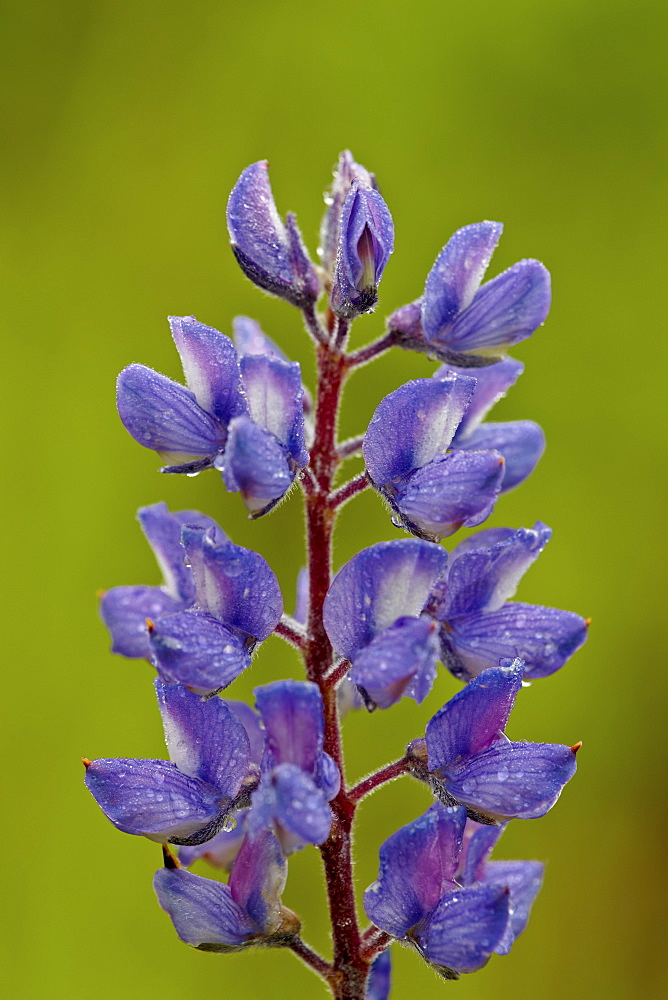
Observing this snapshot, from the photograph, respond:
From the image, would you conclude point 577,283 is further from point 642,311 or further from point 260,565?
point 260,565

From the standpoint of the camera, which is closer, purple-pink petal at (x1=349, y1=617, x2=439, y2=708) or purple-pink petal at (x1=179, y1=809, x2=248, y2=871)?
purple-pink petal at (x1=349, y1=617, x2=439, y2=708)

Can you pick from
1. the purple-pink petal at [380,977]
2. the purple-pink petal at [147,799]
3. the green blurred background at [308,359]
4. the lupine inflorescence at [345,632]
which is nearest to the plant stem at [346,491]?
the lupine inflorescence at [345,632]

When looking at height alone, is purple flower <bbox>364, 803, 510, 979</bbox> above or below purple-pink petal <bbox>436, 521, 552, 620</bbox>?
below

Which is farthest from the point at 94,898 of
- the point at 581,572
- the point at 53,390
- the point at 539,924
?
the point at 581,572

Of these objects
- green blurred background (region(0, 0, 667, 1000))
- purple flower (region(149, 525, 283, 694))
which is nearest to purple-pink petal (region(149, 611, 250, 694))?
purple flower (region(149, 525, 283, 694))

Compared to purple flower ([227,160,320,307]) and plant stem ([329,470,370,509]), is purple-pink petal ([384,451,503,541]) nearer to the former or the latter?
plant stem ([329,470,370,509])
